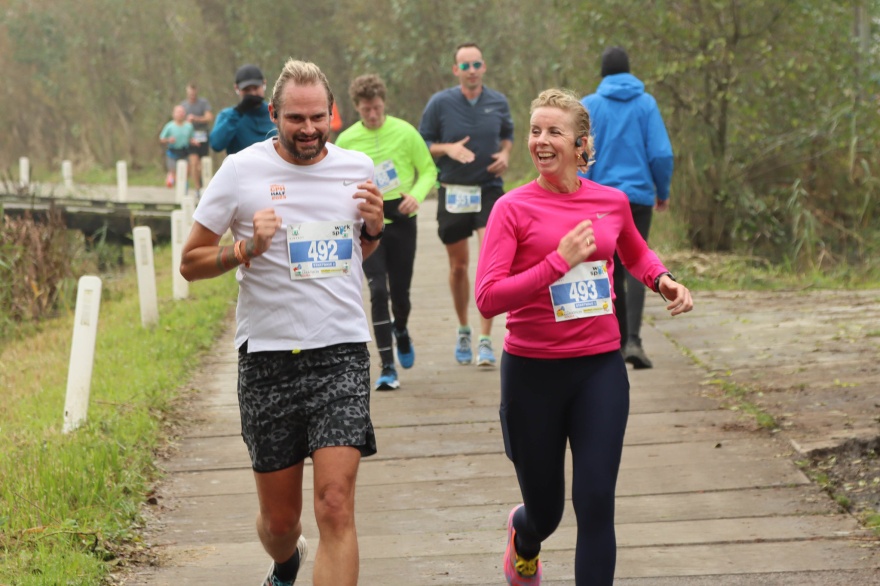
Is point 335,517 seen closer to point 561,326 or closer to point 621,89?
point 561,326

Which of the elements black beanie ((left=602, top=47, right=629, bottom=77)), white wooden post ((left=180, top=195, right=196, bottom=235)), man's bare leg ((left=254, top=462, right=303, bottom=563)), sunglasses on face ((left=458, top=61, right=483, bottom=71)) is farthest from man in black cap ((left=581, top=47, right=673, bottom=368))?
white wooden post ((left=180, top=195, right=196, bottom=235))

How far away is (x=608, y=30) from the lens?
13.6 m

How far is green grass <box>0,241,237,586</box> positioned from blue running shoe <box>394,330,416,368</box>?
1647mm

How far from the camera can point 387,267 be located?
25.3 feet

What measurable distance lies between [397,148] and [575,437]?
399 centimetres

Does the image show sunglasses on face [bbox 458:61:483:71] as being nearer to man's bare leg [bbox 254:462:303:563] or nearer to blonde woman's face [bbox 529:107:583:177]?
blonde woman's face [bbox 529:107:583:177]

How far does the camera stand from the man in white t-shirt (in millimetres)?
3797

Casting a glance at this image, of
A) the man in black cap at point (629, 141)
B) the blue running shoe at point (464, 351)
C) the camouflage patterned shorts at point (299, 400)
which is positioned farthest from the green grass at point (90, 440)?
the man in black cap at point (629, 141)

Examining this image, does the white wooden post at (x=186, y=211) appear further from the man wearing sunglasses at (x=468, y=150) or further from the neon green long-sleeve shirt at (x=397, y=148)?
the neon green long-sleeve shirt at (x=397, y=148)

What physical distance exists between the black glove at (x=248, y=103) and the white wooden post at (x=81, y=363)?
167 centimetres

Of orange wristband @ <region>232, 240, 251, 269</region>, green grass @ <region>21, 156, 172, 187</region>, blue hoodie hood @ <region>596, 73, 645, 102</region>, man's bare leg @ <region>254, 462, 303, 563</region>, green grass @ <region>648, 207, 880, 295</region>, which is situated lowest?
green grass @ <region>21, 156, 172, 187</region>

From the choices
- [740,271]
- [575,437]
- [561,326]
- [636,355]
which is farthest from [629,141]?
[740,271]

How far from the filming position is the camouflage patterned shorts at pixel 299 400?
3.76 meters

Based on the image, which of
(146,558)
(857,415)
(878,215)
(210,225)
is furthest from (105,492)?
(878,215)
